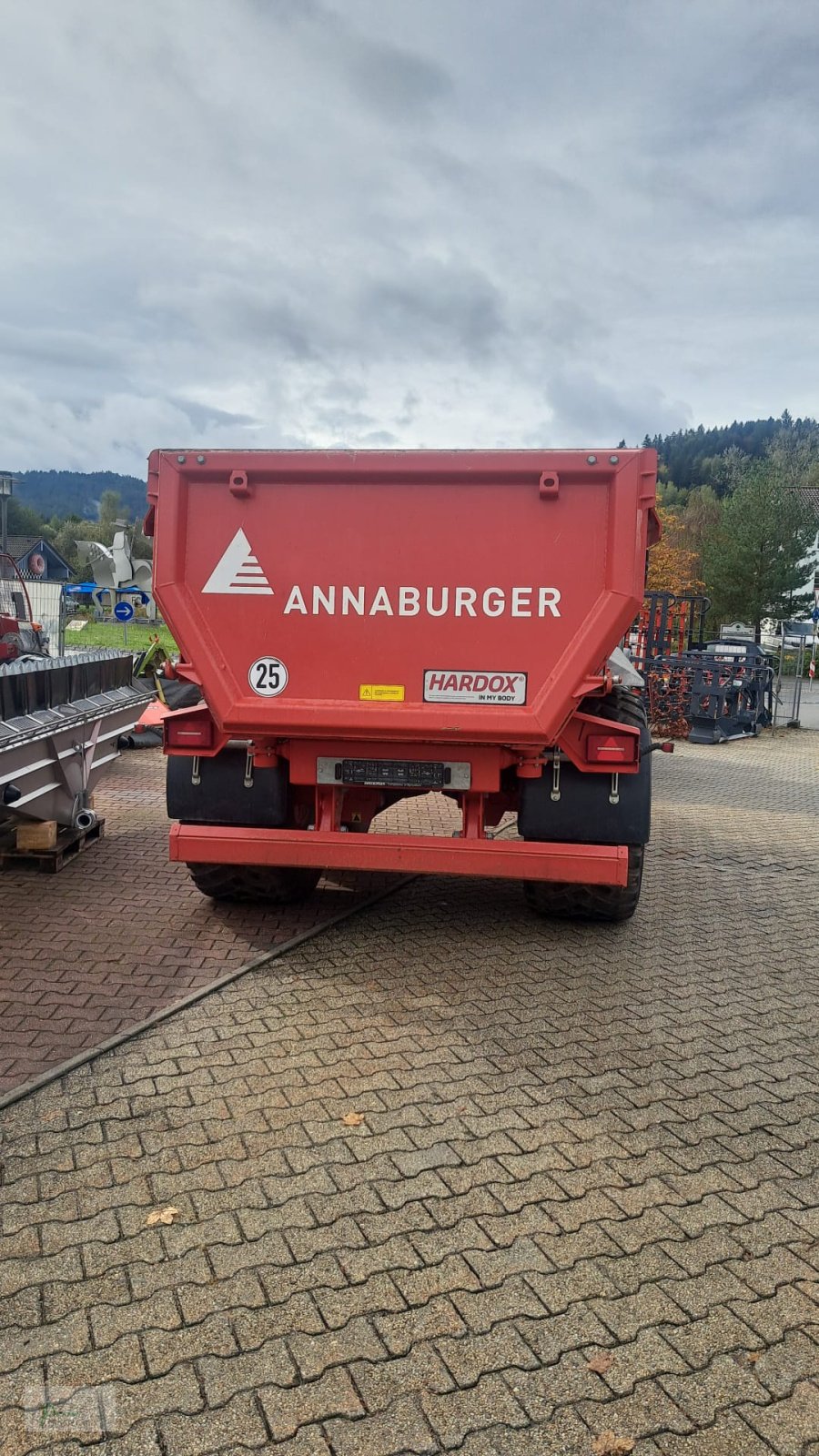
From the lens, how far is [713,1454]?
80.6 inches

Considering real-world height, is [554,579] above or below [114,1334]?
above

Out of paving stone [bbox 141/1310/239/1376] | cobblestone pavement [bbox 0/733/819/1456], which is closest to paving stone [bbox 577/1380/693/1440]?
cobblestone pavement [bbox 0/733/819/1456]

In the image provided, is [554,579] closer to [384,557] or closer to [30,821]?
[384,557]

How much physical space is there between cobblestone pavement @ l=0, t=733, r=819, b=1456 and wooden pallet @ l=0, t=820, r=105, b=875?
2187mm

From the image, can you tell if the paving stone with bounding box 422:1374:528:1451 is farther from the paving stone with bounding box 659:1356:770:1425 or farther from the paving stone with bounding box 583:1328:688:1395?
the paving stone with bounding box 659:1356:770:1425

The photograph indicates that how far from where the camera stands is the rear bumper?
15.6 ft

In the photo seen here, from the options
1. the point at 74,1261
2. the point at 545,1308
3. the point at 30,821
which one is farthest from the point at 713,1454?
the point at 30,821

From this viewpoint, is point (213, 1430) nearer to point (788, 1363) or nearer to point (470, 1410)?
point (470, 1410)

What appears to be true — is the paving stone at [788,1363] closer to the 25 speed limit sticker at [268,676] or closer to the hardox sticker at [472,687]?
the hardox sticker at [472,687]

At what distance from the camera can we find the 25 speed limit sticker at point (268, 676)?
15.1 feet

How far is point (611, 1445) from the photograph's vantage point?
6.74ft

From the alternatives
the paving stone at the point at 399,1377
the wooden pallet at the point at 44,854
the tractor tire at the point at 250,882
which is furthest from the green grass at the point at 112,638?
the paving stone at the point at 399,1377

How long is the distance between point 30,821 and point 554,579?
3.79 m

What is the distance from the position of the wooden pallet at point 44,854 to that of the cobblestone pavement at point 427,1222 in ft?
7.18
